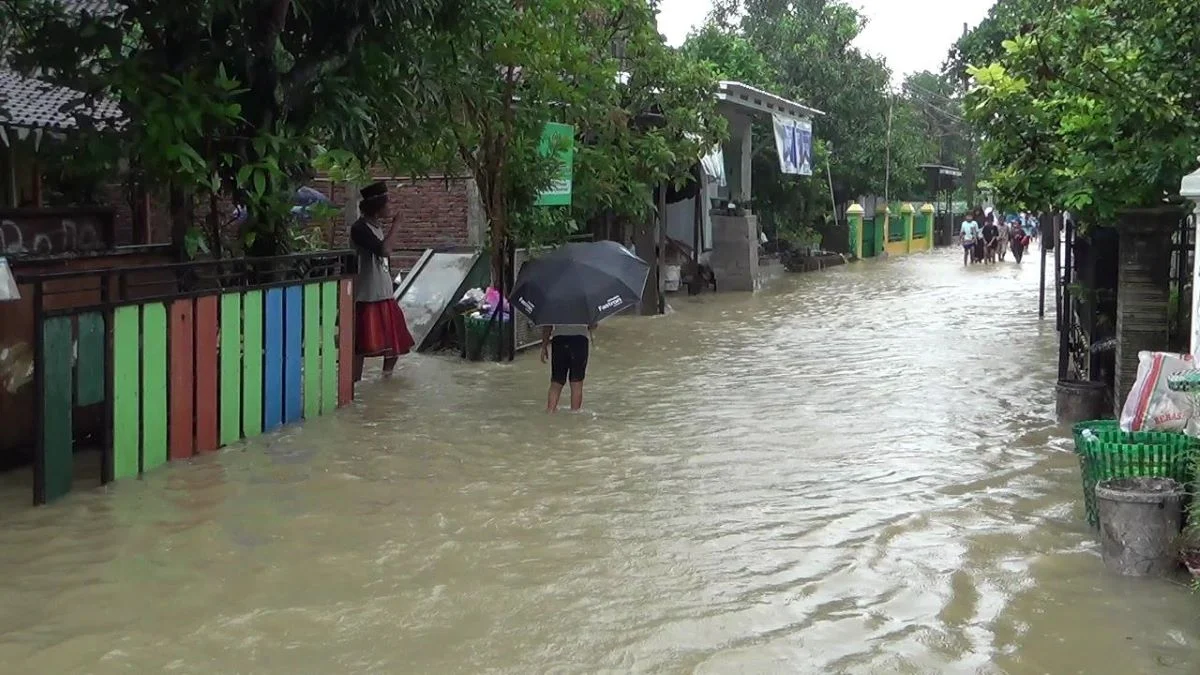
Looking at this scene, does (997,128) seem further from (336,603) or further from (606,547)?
(336,603)

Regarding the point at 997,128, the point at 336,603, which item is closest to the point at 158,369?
the point at 336,603

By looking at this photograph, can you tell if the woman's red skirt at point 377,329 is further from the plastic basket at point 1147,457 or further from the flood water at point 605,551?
the plastic basket at point 1147,457

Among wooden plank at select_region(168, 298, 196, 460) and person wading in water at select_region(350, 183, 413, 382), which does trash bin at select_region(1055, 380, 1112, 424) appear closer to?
person wading in water at select_region(350, 183, 413, 382)

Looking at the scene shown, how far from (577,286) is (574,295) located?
9cm

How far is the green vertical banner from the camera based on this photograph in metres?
13.4

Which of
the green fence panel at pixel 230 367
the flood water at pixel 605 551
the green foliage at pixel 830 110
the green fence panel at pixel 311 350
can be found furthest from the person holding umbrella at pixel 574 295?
the green foliage at pixel 830 110

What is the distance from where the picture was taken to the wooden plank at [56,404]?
6801 mm

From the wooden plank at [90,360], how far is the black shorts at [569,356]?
383 centimetres

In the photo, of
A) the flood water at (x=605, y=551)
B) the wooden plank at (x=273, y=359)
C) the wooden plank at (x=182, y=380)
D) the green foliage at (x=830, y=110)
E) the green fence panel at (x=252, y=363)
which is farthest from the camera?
the green foliage at (x=830, y=110)

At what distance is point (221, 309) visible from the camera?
27.7ft

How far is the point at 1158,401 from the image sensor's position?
6.50 metres

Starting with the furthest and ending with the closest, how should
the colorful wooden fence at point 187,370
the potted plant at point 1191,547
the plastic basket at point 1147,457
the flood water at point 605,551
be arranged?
1. the colorful wooden fence at point 187,370
2. the plastic basket at point 1147,457
3. the potted plant at point 1191,547
4. the flood water at point 605,551

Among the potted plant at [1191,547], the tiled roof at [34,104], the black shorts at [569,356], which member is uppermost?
the tiled roof at [34,104]

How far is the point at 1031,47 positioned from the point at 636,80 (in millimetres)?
8062
